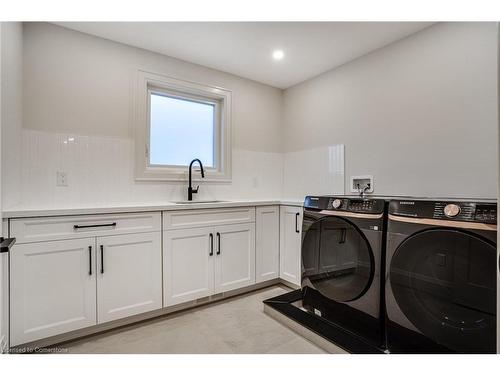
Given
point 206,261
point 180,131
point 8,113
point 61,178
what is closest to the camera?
point 8,113

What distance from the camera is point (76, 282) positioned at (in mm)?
1726

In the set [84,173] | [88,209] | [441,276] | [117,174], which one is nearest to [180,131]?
[117,174]

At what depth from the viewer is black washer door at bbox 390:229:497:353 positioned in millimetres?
1223

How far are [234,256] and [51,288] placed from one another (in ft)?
4.45

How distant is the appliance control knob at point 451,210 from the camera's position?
51.8 inches

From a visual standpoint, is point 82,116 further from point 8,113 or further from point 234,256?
point 234,256

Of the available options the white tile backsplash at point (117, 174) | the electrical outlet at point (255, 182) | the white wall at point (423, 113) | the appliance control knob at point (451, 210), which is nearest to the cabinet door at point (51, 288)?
the white tile backsplash at point (117, 174)

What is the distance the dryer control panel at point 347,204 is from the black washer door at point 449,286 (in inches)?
10.8

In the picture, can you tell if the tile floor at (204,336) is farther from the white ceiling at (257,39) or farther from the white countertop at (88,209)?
the white ceiling at (257,39)

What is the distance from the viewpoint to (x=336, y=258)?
1837 mm

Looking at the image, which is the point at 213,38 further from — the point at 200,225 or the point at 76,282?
the point at 76,282

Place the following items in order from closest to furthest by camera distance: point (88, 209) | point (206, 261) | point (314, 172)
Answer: point (88, 209) < point (206, 261) < point (314, 172)

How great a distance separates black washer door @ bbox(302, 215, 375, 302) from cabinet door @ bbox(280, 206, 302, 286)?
0.44m

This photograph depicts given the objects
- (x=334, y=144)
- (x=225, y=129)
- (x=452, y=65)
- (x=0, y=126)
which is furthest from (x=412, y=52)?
(x=0, y=126)
